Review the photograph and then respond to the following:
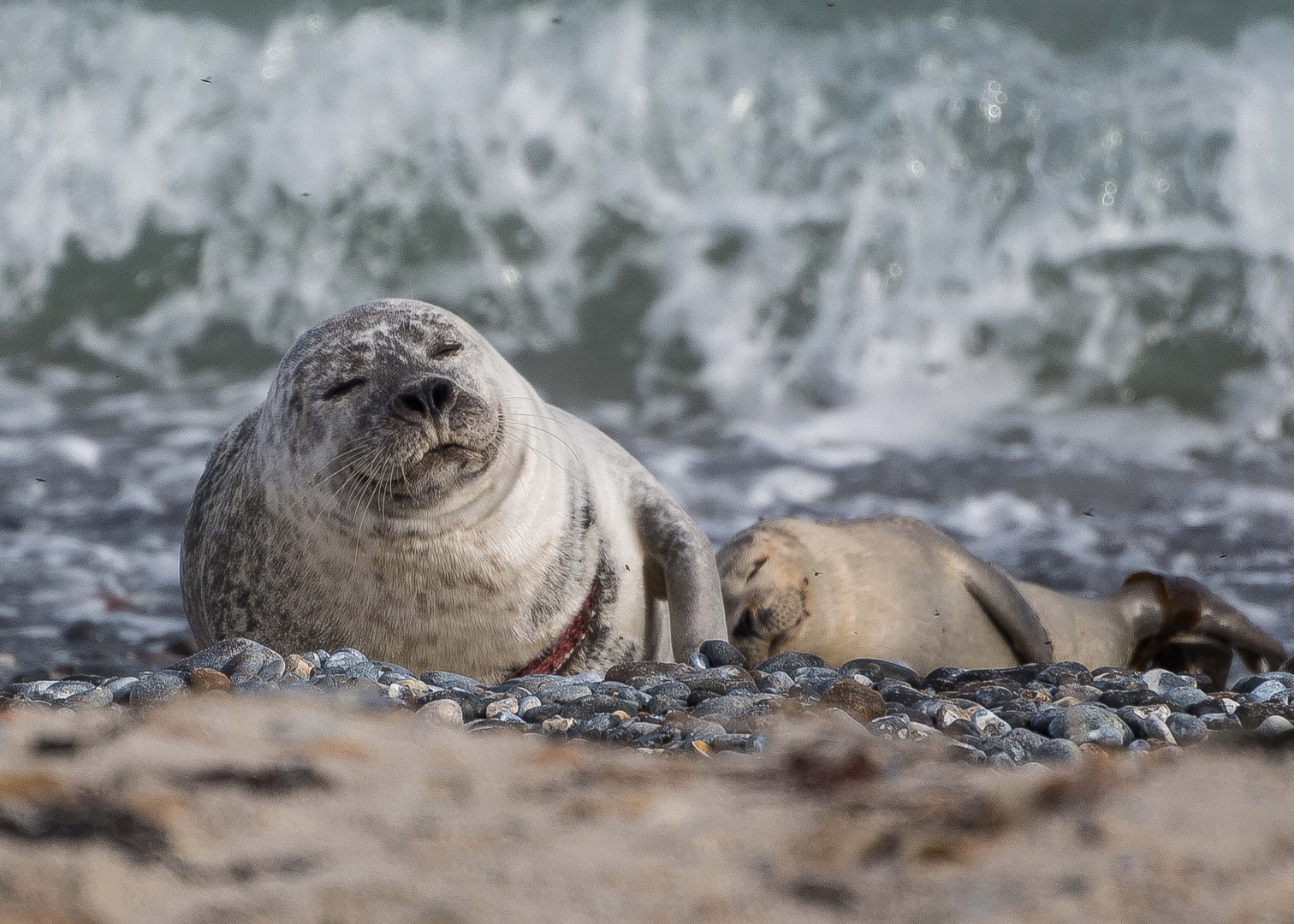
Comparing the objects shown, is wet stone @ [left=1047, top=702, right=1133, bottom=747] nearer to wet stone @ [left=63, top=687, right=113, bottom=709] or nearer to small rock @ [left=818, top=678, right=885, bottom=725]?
small rock @ [left=818, top=678, right=885, bottom=725]

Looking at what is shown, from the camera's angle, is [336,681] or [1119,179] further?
[1119,179]

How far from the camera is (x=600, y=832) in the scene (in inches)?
73.8

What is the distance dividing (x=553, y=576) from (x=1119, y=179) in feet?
27.0

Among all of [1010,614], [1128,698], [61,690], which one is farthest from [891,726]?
[1010,614]

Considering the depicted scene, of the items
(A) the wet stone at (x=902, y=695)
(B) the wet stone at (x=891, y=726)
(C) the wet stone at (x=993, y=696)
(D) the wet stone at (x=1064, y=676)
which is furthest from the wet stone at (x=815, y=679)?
(D) the wet stone at (x=1064, y=676)

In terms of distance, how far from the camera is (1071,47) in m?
12.0

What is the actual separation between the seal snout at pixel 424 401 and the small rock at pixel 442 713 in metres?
1.01

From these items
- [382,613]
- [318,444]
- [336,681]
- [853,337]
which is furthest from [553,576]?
[853,337]

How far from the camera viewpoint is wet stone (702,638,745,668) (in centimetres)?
401

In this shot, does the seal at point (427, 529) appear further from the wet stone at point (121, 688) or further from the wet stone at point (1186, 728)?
the wet stone at point (1186, 728)

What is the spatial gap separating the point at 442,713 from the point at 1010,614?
11.1 feet

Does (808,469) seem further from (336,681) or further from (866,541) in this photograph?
(336,681)

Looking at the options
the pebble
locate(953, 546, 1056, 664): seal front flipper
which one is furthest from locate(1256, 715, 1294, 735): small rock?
locate(953, 546, 1056, 664): seal front flipper

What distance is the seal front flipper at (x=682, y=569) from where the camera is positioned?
4367 mm
